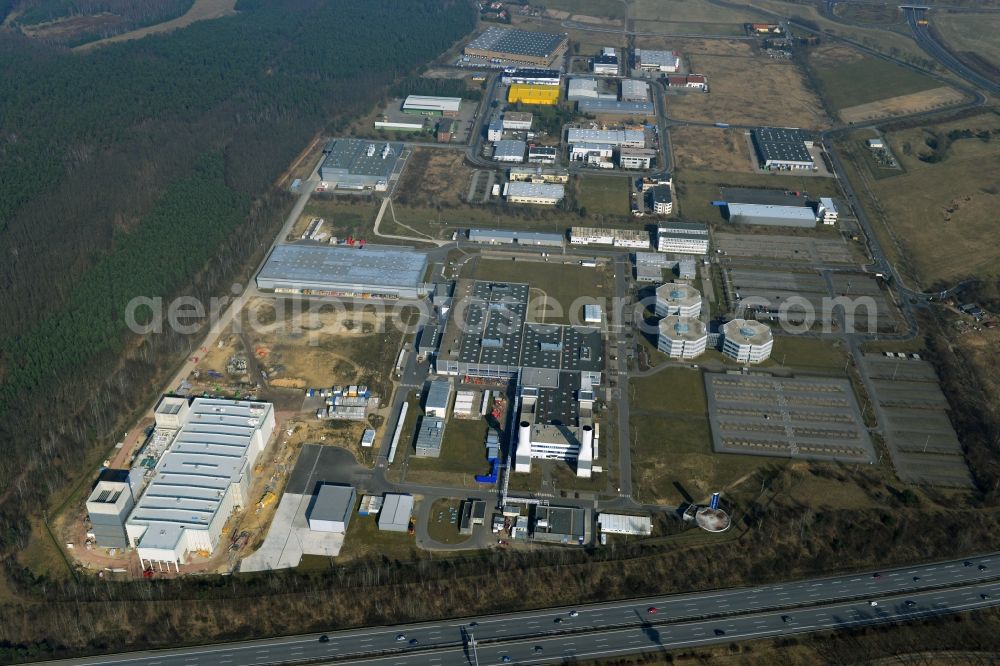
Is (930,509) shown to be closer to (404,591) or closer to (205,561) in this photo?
(404,591)

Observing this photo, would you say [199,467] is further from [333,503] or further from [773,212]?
[773,212]

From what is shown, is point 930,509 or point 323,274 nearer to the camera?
point 930,509

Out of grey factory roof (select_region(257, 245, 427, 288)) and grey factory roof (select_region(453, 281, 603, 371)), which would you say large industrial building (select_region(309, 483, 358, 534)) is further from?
grey factory roof (select_region(257, 245, 427, 288))

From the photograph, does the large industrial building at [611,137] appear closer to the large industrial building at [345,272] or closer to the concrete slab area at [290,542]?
A: the large industrial building at [345,272]

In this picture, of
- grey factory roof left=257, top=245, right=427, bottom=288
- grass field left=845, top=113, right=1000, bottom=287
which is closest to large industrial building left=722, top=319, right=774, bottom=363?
grass field left=845, top=113, right=1000, bottom=287

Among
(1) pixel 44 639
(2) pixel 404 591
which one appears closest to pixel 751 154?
(2) pixel 404 591
